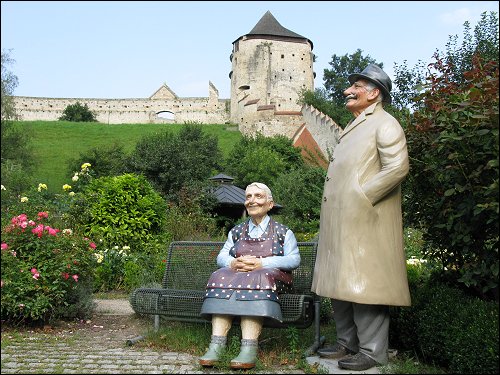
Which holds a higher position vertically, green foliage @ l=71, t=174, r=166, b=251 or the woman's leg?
green foliage @ l=71, t=174, r=166, b=251

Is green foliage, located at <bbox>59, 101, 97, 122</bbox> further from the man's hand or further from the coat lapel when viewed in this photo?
the coat lapel

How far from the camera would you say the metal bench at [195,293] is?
4.47 metres

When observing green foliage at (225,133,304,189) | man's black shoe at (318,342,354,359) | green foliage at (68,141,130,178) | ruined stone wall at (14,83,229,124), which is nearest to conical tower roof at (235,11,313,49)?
ruined stone wall at (14,83,229,124)

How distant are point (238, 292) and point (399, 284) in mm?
1170

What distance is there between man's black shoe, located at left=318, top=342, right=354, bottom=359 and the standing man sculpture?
0.19m

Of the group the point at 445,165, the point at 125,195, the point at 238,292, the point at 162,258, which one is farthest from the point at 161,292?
the point at 125,195

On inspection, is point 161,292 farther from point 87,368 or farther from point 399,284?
point 399,284

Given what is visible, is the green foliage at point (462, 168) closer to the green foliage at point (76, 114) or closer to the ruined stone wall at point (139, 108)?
the ruined stone wall at point (139, 108)

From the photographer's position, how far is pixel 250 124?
4950 cm

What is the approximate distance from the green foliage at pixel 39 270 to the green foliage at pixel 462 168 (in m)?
3.56

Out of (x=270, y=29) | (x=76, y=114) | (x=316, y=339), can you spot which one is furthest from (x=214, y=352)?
(x=76, y=114)

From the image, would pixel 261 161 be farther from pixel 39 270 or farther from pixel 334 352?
pixel 334 352

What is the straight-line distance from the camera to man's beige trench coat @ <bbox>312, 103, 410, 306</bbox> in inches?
153

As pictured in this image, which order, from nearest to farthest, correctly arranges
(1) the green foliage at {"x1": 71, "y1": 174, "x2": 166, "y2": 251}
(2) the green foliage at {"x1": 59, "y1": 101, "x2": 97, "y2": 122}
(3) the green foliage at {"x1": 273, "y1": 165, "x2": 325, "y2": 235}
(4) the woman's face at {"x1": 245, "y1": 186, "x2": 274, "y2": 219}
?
(4) the woman's face at {"x1": 245, "y1": 186, "x2": 274, "y2": 219} → (1) the green foliage at {"x1": 71, "y1": 174, "x2": 166, "y2": 251} → (3) the green foliage at {"x1": 273, "y1": 165, "x2": 325, "y2": 235} → (2) the green foliage at {"x1": 59, "y1": 101, "x2": 97, "y2": 122}
